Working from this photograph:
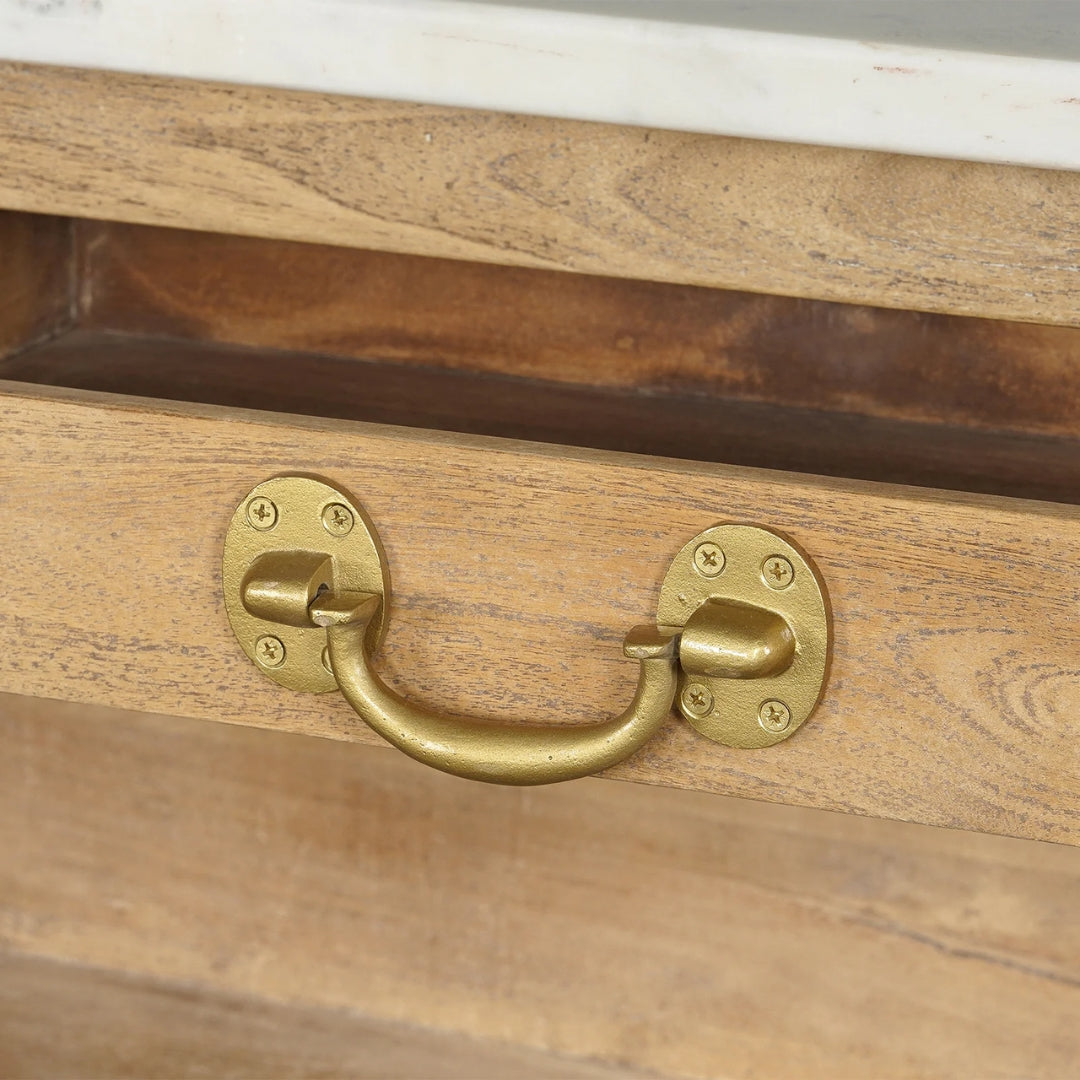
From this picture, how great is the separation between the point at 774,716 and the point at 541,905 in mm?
403

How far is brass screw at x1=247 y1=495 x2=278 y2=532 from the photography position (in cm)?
33

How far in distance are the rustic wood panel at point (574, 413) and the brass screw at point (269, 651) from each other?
0.26 feet

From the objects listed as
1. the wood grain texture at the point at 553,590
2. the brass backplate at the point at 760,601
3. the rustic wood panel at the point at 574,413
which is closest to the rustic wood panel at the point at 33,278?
the rustic wood panel at the point at 574,413

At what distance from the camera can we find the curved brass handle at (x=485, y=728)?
304 mm

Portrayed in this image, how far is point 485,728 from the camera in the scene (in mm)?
318

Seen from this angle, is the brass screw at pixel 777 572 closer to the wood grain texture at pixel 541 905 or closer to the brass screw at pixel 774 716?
the brass screw at pixel 774 716

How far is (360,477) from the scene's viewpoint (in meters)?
0.32

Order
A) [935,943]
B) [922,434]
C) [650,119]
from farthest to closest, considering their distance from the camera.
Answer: [935,943] → [922,434] → [650,119]

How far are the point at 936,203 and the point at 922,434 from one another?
129 millimetres

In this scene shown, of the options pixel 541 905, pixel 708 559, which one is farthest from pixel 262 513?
pixel 541 905

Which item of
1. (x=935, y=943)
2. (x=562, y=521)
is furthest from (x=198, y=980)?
(x=562, y=521)

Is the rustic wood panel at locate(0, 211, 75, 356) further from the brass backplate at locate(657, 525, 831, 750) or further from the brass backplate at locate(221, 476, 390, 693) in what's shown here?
the brass backplate at locate(657, 525, 831, 750)

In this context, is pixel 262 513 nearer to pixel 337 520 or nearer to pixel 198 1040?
pixel 337 520

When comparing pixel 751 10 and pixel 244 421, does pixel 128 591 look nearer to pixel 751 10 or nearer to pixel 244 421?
pixel 244 421
